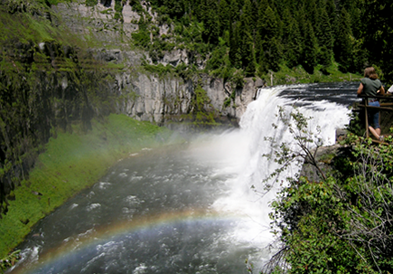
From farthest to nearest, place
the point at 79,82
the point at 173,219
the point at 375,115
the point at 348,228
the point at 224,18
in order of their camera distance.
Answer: the point at 224,18 < the point at 79,82 < the point at 173,219 < the point at 375,115 < the point at 348,228

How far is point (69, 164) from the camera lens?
27.4 meters

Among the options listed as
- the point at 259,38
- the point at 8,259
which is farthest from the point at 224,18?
the point at 8,259

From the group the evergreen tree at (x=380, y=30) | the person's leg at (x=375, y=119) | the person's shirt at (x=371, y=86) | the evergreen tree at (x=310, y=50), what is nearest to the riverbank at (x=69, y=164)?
the person's leg at (x=375, y=119)

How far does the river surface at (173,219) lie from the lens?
15336 mm

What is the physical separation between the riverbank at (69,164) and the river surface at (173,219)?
104 cm

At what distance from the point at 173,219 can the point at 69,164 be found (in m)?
13.8

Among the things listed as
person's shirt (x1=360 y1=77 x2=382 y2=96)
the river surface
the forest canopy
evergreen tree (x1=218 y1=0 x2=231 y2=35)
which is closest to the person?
person's shirt (x1=360 y1=77 x2=382 y2=96)

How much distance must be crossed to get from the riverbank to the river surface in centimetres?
104

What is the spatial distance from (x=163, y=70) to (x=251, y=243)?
111 ft

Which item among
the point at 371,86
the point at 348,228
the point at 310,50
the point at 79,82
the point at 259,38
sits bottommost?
the point at 348,228

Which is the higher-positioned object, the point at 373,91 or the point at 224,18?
the point at 224,18

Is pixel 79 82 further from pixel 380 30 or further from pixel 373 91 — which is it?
pixel 373 91

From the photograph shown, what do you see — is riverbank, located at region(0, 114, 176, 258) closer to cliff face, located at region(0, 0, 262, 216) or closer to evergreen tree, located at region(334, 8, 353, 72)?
cliff face, located at region(0, 0, 262, 216)

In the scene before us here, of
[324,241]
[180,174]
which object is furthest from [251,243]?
[180,174]
